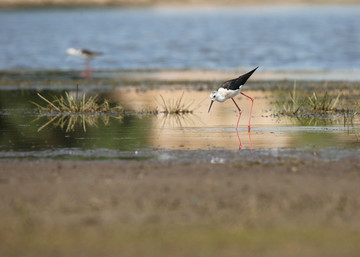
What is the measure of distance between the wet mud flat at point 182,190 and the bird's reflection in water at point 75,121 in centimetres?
27

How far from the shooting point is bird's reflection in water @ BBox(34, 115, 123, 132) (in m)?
13.9

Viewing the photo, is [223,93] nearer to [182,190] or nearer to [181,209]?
[182,190]

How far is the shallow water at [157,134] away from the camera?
11.1 meters

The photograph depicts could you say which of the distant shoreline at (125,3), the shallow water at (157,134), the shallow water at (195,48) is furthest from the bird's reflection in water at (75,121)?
the distant shoreline at (125,3)

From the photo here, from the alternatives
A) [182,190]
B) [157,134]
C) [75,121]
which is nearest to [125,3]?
[75,121]

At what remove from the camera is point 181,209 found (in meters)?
7.43

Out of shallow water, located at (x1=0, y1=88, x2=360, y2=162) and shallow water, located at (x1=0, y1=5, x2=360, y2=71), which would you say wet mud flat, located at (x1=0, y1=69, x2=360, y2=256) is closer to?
shallow water, located at (x1=0, y1=88, x2=360, y2=162)

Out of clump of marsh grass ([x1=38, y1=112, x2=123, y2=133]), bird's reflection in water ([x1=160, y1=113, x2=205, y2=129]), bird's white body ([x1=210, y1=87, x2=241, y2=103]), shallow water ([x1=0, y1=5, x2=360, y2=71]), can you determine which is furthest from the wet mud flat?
shallow water ([x1=0, y1=5, x2=360, y2=71])

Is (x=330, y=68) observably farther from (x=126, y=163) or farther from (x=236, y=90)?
(x=126, y=163)

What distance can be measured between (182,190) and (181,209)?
30.6 inches

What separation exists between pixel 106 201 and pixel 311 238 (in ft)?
7.63

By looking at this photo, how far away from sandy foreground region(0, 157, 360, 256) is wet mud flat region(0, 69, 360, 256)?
0.04ft

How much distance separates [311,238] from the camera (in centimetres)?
652

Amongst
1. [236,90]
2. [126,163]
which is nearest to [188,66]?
[236,90]
